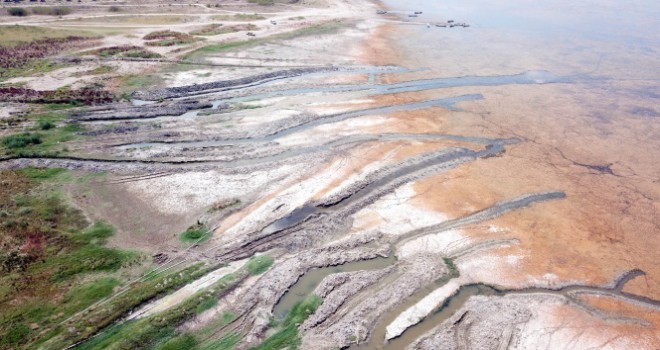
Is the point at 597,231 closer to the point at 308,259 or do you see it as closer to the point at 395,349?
the point at 395,349

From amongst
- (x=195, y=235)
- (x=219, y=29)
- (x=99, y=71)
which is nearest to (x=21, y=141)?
(x=99, y=71)

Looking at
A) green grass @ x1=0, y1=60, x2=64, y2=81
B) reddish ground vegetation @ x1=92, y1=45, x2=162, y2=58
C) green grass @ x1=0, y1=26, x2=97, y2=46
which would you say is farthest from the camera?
green grass @ x1=0, y1=26, x2=97, y2=46

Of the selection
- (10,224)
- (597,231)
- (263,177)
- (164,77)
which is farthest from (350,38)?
(10,224)

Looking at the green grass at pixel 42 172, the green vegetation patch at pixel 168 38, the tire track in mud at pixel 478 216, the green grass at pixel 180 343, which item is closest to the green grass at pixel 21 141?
the green grass at pixel 42 172

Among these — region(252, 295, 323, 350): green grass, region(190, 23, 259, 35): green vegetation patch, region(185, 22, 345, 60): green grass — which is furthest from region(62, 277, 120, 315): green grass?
region(190, 23, 259, 35): green vegetation patch

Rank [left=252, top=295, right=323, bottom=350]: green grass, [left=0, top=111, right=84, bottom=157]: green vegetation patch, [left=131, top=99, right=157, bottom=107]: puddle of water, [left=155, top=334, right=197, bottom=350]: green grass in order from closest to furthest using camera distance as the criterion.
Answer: [left=155, top=334, right=197, bottom=350]: green grass < [left=252, top=295, right=323, bottom=350]: green grass < [left=0, top=111, right=84, bottom=157]: green vegetation patch < [left=131, top=99, right=157, bottom=107]: puddle of water

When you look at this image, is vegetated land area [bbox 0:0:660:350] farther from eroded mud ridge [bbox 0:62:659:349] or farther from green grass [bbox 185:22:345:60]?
green grass [bbox 185:22:345:60]

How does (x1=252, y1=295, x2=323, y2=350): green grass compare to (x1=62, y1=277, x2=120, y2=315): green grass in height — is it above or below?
below
